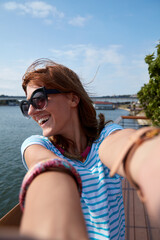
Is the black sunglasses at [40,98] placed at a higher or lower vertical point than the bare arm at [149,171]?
higher

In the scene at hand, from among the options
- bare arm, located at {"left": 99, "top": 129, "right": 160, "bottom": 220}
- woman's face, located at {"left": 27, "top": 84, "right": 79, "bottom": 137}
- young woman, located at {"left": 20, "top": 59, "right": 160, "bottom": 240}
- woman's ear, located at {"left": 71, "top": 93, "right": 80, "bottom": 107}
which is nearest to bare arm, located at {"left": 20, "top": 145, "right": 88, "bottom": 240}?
young woman, located at {"left": 20, "top": 59, "right": 160, "bottom": 240}

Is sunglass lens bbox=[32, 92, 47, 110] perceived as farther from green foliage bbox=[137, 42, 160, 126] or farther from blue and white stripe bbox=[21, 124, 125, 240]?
green foliage bbox=[137, 42, 160, 126]

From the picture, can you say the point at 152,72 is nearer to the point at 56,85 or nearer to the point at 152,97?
the point at 152,97

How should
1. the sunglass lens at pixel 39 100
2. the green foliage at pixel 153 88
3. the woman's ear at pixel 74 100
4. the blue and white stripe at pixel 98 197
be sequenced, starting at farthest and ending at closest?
the green foliage at pixel 153 88
the woman's ear at pixel 74 100
the sunglass lens at pixel 39 100
the blue and white stripe at pixel 98 197

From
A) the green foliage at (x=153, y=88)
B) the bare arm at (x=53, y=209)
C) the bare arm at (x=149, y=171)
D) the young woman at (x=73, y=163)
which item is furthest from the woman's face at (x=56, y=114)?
the green foliage at (x=153, y=88)

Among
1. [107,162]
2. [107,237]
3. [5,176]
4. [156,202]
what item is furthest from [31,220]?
[5,176]

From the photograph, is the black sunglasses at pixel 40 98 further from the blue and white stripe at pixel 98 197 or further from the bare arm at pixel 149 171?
the bare arm at pixel 149 171

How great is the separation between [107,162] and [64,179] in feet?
1.16

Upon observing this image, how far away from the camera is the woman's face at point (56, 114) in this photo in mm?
1256

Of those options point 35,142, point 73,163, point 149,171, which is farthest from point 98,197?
point 149,171

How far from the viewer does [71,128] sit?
140 cm

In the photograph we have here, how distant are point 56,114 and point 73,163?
360 mm

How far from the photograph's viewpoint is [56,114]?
126 centimetres

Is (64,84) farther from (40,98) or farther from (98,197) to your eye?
(98,197)
